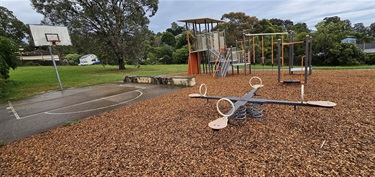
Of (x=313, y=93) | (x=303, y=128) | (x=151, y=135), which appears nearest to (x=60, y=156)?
(x=151, y=135)

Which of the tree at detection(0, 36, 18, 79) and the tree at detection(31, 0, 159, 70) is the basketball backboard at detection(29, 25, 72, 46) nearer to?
the tree at detection(0, 36, 18, 79)

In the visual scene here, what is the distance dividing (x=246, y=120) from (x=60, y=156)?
11.2 ft

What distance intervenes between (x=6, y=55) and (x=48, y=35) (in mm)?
3714

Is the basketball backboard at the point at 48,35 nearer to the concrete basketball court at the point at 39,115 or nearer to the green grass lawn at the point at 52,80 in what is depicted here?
the green grass lawn at the point at 52,80

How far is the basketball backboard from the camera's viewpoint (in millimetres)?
9818

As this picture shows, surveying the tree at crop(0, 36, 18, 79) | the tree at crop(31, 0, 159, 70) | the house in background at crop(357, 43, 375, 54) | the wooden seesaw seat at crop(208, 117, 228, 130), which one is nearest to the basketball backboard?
the tree at crop(0, 36, 18, 79)

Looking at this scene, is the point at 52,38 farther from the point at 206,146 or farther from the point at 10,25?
the point at 10,25

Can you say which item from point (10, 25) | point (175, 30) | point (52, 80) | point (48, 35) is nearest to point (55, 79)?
point (52, 80)

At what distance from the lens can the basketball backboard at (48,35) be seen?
9.82 metres

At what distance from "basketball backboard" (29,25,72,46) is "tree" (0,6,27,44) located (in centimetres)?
1080

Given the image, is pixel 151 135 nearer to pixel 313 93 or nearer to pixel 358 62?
pixel 313 93

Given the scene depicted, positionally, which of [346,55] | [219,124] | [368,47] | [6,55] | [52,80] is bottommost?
[219,124]

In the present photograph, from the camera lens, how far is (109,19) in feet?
59.1

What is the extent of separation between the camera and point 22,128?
4.43 metres
